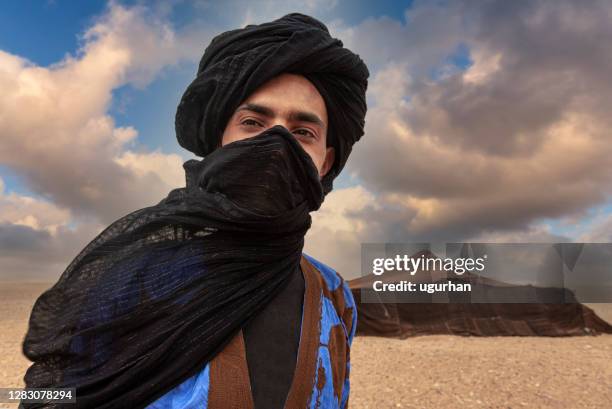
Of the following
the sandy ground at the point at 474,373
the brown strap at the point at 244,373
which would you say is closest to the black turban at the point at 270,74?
the brown strap at the point at 244,373

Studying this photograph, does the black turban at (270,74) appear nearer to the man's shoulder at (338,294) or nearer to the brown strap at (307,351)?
the man's shoulder at (338,294)

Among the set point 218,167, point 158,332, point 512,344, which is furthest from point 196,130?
point 512,344

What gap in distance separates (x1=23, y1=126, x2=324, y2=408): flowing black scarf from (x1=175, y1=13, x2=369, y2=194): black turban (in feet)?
0.90

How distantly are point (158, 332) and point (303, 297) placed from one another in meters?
0.57

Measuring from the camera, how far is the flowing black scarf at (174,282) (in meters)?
1.29

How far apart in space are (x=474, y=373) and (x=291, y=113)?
8.31m

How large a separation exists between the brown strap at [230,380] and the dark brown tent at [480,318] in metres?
11.6

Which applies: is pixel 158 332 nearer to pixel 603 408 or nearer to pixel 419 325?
pixel 603 408

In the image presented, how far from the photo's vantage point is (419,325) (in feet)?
42.1

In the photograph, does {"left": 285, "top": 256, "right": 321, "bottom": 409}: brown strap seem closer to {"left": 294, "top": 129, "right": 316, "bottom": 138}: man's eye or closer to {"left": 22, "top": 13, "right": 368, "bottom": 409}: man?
{"left": 22, "top": 13, "right": 368, "bottom": 409}: man

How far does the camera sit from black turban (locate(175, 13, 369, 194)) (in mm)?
1734

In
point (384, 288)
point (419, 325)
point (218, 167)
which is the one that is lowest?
point (218, 167)

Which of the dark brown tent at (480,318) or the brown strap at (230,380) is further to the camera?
the dark brown tent at (480,318)

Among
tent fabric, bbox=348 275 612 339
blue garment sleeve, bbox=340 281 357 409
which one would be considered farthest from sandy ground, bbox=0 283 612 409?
blue garment sleeve, bbox=340 281 357 409
